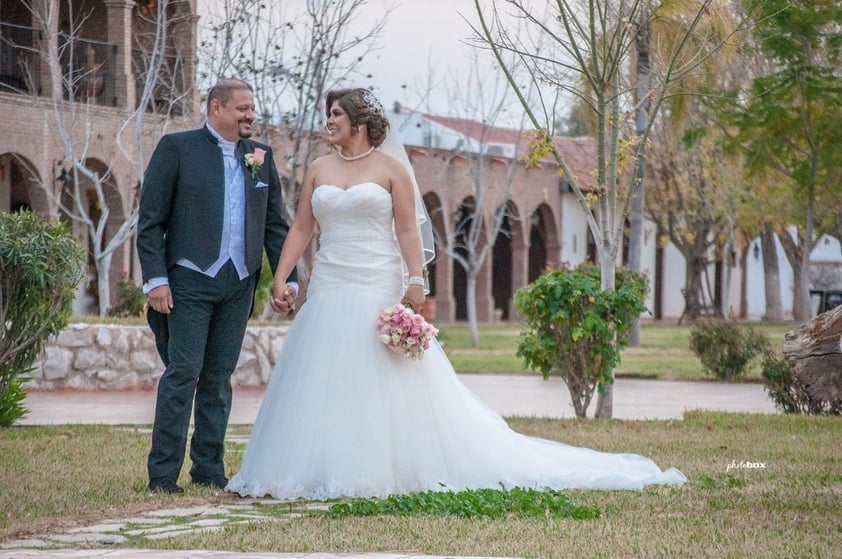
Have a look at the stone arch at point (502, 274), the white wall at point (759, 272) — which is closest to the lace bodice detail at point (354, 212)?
the stone arch at point (502, 274)

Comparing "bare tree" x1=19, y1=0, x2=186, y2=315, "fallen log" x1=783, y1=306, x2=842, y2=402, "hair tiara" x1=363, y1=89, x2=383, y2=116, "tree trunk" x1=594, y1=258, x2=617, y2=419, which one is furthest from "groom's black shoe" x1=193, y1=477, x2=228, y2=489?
"bare tree" x1=19, y1=0, x2=186, y2=315

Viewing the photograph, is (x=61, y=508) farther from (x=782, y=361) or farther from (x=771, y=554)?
(x=782, y=361)

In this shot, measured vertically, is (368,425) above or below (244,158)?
below

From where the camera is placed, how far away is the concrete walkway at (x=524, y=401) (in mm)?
13086

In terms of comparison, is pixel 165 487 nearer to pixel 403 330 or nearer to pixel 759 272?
pixel 403 330

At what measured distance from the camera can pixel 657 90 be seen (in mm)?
12336

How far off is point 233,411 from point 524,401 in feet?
11.5

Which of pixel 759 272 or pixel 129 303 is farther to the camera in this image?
pixel 759 272

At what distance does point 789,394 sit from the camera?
1331 cm

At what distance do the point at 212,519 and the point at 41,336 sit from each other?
471 cm

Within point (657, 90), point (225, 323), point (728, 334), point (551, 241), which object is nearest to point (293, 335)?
point (225, 323)

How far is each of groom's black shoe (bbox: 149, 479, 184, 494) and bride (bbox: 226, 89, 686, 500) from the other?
31 cm

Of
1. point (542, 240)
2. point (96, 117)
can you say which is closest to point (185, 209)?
point (96, 117)

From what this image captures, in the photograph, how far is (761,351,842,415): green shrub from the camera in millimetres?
12867
